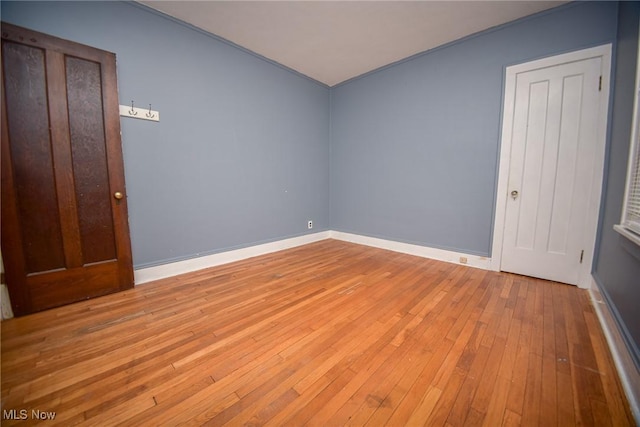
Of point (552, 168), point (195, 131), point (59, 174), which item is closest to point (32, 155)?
point (59, 174)

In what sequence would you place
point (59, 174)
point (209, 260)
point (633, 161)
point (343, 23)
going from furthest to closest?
point (209, 260), point (343, 23), point (59, 174), point (633, 161)

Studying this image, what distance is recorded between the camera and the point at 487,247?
2930 mm

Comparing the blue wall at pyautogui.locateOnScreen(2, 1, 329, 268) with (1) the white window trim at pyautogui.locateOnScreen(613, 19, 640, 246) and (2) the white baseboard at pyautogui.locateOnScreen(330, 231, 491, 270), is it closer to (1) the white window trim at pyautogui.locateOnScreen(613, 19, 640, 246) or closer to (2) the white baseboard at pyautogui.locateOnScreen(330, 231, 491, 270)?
(2) the white baseboard at pyautogui.locateOnScreen(330, 231, 491, 270)

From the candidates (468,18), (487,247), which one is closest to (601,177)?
(487,247)

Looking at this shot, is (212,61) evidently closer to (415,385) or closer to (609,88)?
(415,385)

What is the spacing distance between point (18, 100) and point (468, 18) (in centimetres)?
427

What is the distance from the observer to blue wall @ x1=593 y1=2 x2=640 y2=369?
1446 millimetres

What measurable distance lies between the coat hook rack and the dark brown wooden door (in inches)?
6.5

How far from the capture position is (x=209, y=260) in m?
3.02

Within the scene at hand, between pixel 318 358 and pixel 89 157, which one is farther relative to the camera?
pixel 89 157

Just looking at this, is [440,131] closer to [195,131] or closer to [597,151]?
[597,151]

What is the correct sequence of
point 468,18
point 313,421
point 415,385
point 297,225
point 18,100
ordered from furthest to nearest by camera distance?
point 297,225 < point 468,18 < point 18,100 < point 415,385 < point 313,421

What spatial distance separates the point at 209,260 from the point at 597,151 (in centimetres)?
438

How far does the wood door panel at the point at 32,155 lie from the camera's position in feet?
5.90
